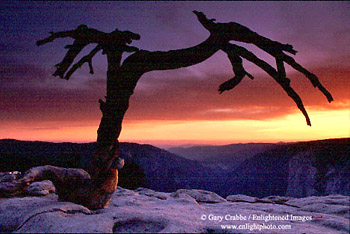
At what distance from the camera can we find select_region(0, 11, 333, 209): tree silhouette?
3.36m

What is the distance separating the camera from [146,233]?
270cm

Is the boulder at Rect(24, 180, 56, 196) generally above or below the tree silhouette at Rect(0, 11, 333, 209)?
below

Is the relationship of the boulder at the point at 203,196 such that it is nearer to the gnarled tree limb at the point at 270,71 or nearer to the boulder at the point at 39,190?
the boulder at the point at 39,190

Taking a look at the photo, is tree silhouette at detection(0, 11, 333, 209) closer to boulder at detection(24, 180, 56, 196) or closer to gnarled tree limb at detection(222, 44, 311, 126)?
gnarled tree limb at detection(222, 44, 311, 126)

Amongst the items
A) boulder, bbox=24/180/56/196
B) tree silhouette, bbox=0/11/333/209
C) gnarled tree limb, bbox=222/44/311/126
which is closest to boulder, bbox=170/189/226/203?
boulder, bbox=24/180/56/196

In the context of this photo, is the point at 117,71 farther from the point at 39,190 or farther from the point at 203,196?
the point at 203,196

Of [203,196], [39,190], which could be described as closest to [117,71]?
[39,190]

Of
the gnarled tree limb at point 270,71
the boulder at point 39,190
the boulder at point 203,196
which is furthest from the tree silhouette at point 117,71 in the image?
the boulder at point 203,196

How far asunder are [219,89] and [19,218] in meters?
3.44

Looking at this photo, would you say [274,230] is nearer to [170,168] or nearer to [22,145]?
[22,145]

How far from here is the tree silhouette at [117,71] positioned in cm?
336

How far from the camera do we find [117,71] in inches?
150

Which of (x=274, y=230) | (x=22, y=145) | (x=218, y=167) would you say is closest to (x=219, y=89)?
(x=274, y=230)

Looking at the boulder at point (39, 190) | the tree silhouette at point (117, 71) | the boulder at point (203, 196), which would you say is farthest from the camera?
the boulder at point (203, 196)
